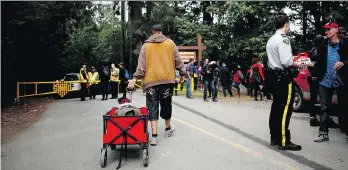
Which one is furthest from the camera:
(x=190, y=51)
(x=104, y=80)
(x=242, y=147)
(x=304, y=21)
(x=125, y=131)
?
(x=190, y=51)

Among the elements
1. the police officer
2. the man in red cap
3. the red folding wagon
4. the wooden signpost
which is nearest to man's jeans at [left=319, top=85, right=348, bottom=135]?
the man in red cap

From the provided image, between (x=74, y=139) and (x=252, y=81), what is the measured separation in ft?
37.3

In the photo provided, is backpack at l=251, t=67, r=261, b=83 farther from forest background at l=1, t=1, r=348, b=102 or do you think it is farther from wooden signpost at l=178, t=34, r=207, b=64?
wooden signpost at l=178, t=34, r=207, b=64

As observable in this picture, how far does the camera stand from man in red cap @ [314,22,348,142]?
6.45m

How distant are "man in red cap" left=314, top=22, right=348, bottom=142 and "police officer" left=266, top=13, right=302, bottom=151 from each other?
35.6 inches

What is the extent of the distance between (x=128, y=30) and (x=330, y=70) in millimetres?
26736

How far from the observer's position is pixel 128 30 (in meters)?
32.0

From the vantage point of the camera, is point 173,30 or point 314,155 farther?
point 173,30

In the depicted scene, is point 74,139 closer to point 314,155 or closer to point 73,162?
point 73,162

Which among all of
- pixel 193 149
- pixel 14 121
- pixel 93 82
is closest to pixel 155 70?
pixel 193 149

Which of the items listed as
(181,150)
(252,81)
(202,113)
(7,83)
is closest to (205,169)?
(181,150)

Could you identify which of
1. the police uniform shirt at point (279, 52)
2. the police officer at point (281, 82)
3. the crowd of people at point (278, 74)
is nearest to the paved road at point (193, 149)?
the police officer at point (281, 82)

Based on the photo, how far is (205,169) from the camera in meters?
4.98

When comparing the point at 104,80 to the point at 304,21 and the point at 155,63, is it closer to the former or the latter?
the point at 304,21
